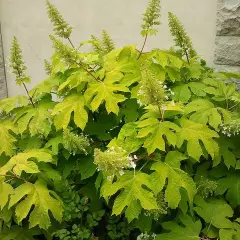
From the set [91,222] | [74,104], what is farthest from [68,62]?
[91,222]

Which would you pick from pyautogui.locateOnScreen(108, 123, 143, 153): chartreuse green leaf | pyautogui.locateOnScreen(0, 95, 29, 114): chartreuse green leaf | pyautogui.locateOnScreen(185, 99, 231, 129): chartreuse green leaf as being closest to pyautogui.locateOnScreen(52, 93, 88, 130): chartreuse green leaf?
pyautogui.locateOnScreen(108, 123, 143, 153): chartreuse green leaf

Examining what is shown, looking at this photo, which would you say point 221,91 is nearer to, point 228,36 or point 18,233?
point 228,36

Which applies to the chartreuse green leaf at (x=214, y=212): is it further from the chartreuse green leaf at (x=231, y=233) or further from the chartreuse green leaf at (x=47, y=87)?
the chartreuse green leaf at (x=47, y=87)

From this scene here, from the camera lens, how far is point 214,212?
2.19m

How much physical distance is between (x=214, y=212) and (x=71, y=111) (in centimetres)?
94

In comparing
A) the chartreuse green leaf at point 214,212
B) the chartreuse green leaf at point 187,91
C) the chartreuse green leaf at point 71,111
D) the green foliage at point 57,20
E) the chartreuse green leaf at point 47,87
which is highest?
the green foliage at point 57,20

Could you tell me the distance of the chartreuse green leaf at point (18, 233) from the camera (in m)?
2.32

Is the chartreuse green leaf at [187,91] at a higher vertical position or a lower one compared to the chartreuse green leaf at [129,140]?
lower

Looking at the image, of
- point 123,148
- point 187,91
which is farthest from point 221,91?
point 123,148

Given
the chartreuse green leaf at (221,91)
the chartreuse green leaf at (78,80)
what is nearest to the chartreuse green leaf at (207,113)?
the chartreuse green leaf at (221,91)

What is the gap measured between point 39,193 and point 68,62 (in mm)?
715

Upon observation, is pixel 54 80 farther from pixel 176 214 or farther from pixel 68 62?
pixel 176 214

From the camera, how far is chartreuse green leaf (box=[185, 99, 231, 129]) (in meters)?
2.16

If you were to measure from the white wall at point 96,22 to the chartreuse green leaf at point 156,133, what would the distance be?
155 centimetres
